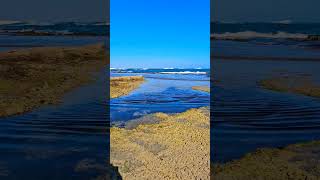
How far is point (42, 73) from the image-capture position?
27.5 meters

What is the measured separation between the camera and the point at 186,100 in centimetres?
2408

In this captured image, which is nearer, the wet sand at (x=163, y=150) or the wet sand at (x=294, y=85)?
the wet sand at (x=163, y=150)

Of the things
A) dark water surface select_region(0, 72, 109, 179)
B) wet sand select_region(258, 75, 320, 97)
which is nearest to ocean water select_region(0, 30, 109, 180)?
dark water surface select_region(0, 72, 109, 179)

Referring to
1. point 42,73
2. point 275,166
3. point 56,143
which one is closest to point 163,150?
point 56,143

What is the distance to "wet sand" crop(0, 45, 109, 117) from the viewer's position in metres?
19.0

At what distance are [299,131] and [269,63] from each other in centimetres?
2136

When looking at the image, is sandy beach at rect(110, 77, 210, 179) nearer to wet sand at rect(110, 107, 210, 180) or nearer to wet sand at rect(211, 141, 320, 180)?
wet sand at rect(110, 107, 210, 180)

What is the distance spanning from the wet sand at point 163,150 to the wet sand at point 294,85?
28.3 feet

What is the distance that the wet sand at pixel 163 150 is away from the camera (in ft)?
29.6

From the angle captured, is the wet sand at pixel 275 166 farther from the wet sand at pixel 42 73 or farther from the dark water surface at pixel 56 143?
the wet sand at pixel 42 73

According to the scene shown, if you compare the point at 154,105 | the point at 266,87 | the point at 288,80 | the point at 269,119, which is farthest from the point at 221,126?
the point at 288,80

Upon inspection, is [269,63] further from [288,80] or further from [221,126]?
[221,126]

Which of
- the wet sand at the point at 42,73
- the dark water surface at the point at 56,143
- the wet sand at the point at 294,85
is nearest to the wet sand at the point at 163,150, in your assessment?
the dark water surface at the point at 56,143

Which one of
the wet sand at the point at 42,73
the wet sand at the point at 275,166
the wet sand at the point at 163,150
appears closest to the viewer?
the wet sand at the point at 275,166
